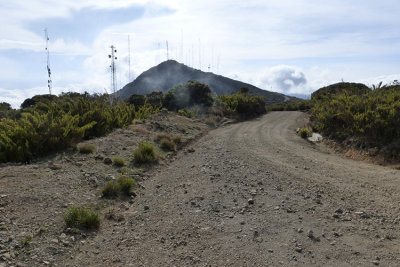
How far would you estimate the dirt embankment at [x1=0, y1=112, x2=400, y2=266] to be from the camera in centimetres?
434

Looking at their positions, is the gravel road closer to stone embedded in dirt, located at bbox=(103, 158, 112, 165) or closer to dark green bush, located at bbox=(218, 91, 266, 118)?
stone embedded in dirt, located at bbox=(103, 158, 112, 165)

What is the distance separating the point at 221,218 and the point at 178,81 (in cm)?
8565

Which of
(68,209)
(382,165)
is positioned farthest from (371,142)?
(68,209)

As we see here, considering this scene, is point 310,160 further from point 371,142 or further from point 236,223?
point 236,223

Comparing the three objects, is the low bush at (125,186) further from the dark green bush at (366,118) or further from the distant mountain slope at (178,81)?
the distant mountain slope at (178,81)

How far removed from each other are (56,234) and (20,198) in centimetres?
148

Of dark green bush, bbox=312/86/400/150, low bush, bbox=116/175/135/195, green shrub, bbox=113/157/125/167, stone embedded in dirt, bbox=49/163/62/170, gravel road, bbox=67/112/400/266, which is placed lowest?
gravel road, bbox=67/112/400/266

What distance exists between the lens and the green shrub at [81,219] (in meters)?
5.31

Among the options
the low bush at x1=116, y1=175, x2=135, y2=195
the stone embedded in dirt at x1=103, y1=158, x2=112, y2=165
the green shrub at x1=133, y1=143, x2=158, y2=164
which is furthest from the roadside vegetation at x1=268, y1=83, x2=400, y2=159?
the stone embedded in dirt at x1=103, y1=158, x2=112, y2=165

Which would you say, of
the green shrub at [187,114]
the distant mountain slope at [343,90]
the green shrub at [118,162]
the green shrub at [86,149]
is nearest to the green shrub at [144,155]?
the green shrub at [118,162]

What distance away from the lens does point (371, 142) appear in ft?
39.9

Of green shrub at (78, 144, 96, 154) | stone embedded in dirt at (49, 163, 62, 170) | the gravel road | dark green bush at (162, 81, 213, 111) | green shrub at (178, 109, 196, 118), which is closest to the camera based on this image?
the gravel road

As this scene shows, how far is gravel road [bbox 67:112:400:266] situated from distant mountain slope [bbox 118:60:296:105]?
77.4m

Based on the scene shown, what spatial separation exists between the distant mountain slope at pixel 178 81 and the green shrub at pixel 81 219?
264 ft
